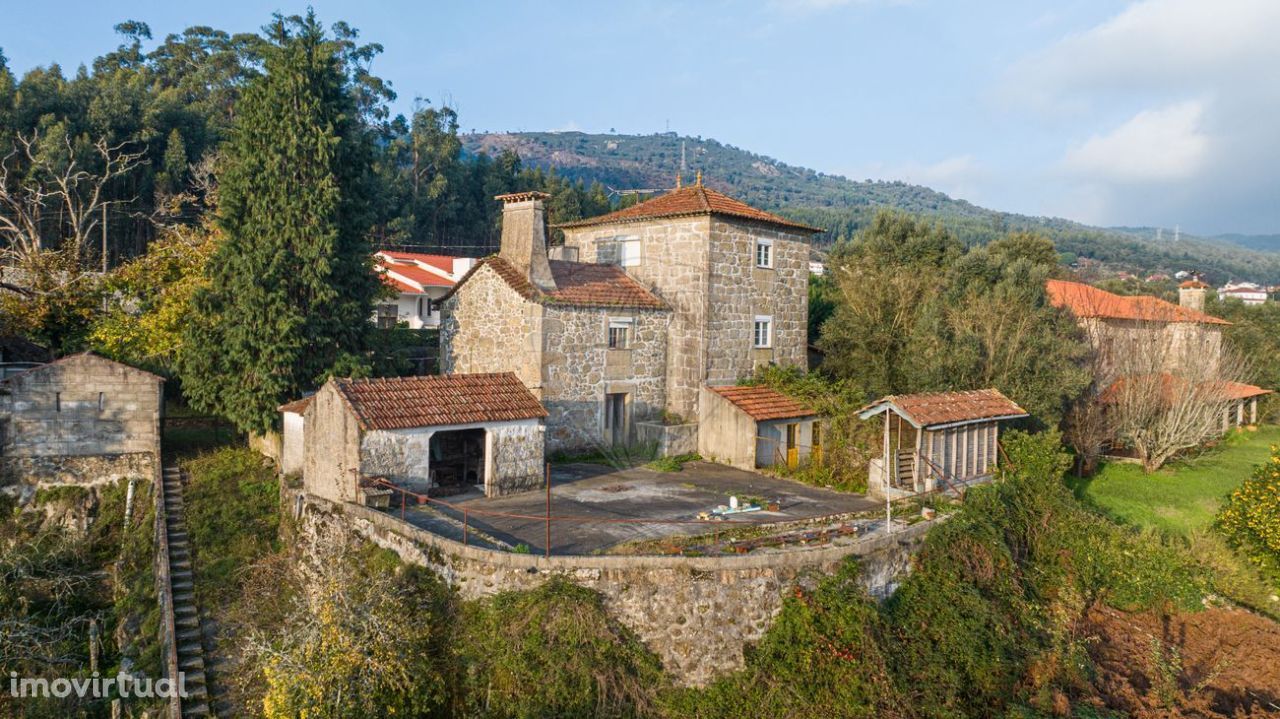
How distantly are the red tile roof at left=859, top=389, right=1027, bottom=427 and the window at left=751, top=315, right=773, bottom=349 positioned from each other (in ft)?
22.1

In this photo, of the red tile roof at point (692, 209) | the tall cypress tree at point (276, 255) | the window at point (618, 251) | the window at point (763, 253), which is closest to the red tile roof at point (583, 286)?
the window at point (618, 251)

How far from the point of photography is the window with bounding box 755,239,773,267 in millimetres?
25953

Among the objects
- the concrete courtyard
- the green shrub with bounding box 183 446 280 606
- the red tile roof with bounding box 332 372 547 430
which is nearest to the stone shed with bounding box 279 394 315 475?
the green shrub with bounding box 183 446 280 606

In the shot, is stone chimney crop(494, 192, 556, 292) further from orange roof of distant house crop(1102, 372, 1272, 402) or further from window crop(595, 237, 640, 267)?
orange roof of distant house crop(1102, 372, 1272, 402)

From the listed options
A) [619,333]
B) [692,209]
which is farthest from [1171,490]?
[619,333]

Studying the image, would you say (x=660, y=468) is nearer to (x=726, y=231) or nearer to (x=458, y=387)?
(x=458, y=387)

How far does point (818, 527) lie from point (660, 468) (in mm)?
6956

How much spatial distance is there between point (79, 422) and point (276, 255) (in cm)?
657

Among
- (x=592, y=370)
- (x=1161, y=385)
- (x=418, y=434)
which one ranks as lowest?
(x=418, y=434)

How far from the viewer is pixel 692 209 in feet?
80.1

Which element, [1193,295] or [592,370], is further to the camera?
[1193,295]

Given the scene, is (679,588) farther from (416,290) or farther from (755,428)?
(416,290)

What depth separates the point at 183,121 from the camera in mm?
42375

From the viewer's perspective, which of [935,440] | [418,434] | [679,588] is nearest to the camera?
[679,588]
